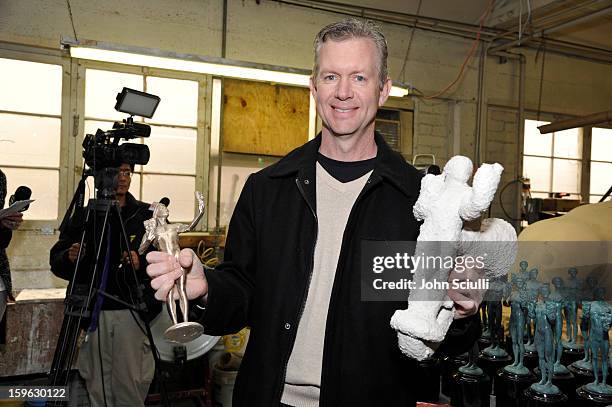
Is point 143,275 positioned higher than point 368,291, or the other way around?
point 368,291

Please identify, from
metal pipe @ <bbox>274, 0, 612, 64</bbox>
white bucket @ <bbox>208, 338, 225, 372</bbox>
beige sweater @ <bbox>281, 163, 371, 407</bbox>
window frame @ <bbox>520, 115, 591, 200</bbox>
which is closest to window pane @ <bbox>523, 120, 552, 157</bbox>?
window frame @ <bbox>520, 115, 591, 200</bbox>

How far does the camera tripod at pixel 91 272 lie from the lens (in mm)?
1990

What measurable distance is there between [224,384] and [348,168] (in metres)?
2.40

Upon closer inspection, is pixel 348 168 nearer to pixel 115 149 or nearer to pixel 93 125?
pixel 115 149

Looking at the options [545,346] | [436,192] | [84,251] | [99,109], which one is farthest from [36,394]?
[99,109]

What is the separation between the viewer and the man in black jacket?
124 centimetres

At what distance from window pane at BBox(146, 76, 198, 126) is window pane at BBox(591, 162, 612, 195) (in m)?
4.77

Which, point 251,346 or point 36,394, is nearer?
point 251,346

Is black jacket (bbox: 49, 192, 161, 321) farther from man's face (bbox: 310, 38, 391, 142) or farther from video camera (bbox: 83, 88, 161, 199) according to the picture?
man's face (bbox: 310, 38, 391, 142)

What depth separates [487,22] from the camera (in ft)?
17.9

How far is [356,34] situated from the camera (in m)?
1.28

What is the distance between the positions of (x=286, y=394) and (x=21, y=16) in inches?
150

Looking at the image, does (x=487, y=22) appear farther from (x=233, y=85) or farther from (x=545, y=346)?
(x=545, y=346)

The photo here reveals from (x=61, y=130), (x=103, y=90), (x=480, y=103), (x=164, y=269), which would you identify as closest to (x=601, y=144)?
(x=480, y=103)
